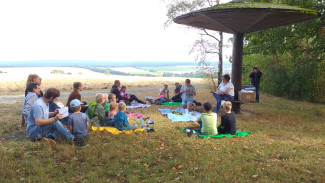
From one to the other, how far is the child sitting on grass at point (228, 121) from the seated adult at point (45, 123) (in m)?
4.37

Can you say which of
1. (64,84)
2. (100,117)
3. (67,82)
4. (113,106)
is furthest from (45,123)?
(67,82)

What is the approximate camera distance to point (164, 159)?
19.3 ft

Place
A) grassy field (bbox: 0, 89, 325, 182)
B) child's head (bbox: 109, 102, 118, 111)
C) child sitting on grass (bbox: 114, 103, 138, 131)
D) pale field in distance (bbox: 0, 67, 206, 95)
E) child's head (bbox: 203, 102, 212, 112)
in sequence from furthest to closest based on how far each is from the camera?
pale field in distance (bbox: 0, 67, 206, 95) < child's head (bbox: 109, 102, 118, 111) < child sitting on grass (bbox: 114, 103, 138, 131) < child's head (bbox: 203, 102, 212, 112) < grassy field (bbox: 0, 89, 325, 182)

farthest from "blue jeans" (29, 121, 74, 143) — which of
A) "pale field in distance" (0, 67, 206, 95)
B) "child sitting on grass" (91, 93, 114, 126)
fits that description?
"pale field in distance" (0, 67, 206, 95)

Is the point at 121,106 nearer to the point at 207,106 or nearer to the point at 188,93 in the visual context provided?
the point at 207,106

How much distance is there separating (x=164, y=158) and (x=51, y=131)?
303 centimetres

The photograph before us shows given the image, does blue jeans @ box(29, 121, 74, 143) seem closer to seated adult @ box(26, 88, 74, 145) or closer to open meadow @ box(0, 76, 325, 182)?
seated adult @ box(26, 88, 74, 145)

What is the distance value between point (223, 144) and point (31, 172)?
4.64 m

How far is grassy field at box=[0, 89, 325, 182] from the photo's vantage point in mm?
→ 4980

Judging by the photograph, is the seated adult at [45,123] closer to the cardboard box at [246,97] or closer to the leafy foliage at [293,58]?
the cardboard box at [246,97]

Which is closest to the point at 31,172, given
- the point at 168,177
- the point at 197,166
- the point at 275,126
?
the point at 168,177

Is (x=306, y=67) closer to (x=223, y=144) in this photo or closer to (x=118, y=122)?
(x=223, y=144)

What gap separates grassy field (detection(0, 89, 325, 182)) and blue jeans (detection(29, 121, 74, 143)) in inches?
7.9

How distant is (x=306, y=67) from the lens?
17766 mm
